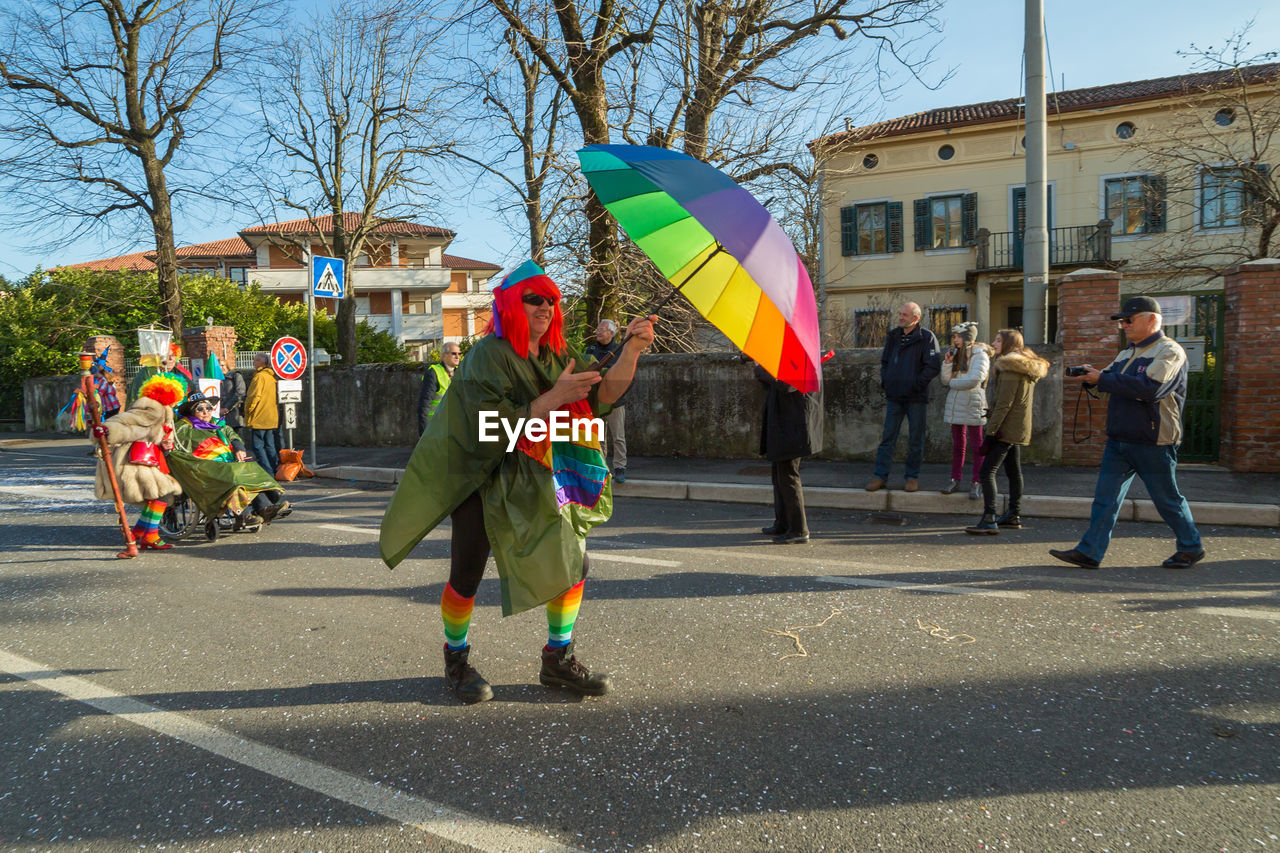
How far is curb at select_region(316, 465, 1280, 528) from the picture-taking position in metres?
6.86

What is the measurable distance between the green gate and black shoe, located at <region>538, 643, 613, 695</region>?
8.78 meters

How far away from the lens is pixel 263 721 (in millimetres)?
3234

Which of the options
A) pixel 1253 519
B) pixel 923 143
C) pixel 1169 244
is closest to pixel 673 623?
pixel 1253 519

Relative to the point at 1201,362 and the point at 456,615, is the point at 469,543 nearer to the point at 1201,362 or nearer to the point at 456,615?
the point at 456,615

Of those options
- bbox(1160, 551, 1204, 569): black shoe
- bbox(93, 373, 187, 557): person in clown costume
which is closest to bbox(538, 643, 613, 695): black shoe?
bbox(1160, 551, 1204, 569): black shoe

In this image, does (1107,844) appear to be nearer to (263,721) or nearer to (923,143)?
(263,721)

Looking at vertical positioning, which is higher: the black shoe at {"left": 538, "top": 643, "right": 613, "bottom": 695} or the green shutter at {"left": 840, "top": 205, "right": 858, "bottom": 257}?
the green shutter at {"left": 840, "top": 205, "right": 858, "bottom": 257}

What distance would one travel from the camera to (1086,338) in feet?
30.6

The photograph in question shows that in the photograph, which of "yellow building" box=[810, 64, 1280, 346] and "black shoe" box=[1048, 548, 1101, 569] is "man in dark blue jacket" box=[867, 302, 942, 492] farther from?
"yellow building" box=[810, 64, 1280, 346]

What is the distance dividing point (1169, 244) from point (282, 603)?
26450 millimetres

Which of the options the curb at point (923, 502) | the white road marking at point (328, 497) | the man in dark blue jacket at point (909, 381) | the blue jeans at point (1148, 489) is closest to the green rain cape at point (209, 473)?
the white road marking at point (328, 497)

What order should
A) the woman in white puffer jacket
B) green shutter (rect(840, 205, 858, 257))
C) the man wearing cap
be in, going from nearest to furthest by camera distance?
the man wearing cap → the woman in white puffer jacket → green shutter (rect(840, 205, 858, 257))

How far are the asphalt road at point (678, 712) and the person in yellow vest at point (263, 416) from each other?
5123mm
